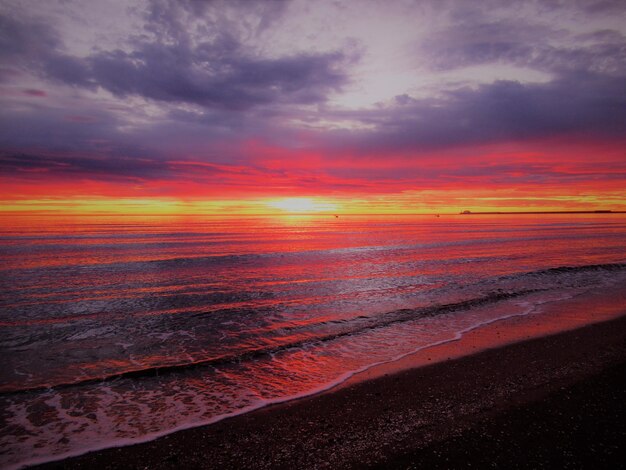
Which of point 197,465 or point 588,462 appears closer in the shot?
point 588,462

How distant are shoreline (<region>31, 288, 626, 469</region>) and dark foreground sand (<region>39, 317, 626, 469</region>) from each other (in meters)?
0.02

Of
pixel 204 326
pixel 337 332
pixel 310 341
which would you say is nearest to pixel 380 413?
pixel 310 341

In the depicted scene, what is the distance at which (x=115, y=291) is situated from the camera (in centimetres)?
1864

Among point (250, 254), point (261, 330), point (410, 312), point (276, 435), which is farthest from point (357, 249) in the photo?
point (276, 435)

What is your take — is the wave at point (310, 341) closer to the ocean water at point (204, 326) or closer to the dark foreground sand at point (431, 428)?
the ocean water at point (204, 326)

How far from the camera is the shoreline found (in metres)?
5.24

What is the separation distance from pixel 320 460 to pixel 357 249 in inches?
1338

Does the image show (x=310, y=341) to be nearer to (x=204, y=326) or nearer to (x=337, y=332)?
(x=337, y=332)

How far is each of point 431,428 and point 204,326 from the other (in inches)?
379

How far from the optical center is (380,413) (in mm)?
6422

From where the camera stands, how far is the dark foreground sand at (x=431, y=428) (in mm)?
5012

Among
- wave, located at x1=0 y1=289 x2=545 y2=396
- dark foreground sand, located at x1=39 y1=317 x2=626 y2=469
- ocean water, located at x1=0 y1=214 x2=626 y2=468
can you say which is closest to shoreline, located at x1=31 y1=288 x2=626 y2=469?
dark foreground sand, located at x1=39 y1=317 x2=626 y2=469

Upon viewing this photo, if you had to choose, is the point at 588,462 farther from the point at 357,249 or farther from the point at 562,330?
the point at 357,249

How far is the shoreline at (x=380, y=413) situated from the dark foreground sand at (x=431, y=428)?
0.02 meters
